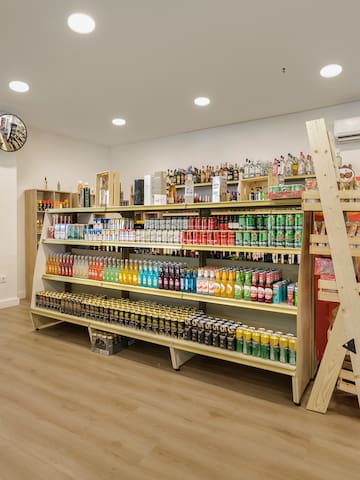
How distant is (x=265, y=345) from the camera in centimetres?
262

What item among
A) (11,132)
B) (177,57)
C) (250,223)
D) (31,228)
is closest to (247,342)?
(250,223)

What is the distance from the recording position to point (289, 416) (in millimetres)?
2330

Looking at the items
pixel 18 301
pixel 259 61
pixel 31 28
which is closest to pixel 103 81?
pixel 31 28

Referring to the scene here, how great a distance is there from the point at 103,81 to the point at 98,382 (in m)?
3.58

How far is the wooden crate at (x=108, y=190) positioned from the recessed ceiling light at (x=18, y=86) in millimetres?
1817

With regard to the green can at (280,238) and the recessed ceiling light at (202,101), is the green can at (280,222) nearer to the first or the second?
the green can at (280,238)

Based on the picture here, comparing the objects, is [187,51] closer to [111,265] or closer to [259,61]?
[259,61]

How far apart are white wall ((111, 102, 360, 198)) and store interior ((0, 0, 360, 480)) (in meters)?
0.03

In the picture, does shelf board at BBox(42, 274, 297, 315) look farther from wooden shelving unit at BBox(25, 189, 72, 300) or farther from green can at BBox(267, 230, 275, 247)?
wooden shelving unit at BBox(25, 189, 72, 300)

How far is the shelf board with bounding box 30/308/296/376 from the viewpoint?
2553mm

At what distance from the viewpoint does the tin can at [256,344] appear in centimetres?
266

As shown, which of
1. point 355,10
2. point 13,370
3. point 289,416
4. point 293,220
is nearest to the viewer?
point 289,416

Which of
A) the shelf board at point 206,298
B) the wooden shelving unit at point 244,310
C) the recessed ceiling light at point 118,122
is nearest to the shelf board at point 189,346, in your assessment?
the wooden shelving unit at point 244,310

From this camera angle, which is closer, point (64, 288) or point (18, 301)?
point (64, 288)
